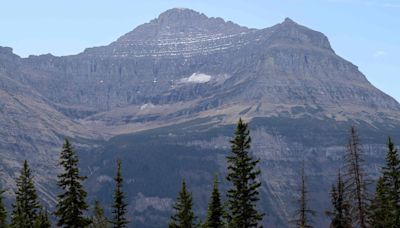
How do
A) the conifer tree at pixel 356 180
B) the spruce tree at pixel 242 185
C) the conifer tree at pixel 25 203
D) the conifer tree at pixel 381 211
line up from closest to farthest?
the spruce tree at pixel 242 185 < the conifer tree at pixel 356 180 < the conifer tree at pixel 381 211 < the conifer tree at pixel 25 203

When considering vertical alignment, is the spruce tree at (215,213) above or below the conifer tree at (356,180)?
below

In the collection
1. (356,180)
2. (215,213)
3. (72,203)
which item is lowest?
(215,213)

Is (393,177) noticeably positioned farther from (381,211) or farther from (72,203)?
(72,203)

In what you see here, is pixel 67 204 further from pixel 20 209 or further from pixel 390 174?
pixel 390 174

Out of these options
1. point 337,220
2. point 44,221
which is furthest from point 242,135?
point 44,221

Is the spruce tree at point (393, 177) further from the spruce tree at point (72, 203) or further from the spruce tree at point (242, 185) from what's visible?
the spruce tree at point (72, 203)

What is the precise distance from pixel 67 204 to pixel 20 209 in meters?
12.0

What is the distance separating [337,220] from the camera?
60281 mm

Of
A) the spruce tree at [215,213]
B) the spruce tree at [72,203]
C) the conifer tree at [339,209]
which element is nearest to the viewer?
the conifer tree at [339,209]

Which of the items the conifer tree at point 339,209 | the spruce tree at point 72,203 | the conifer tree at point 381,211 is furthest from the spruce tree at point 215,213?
the conifer tree at point 381,211

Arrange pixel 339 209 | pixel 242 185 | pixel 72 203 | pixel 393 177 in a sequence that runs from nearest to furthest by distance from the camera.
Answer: pixel 242 185 < pixel 339 209 < pixel 72 203 < pixel 393 177

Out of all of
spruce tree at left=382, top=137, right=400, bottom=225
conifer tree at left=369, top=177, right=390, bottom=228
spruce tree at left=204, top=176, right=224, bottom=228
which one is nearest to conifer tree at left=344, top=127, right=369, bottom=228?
spruce tree at left=382, top=137, right=400, bottom=225

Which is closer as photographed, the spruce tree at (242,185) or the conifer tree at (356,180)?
the spruce tree at (242,185)

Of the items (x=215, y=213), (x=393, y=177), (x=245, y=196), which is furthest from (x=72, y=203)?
(x=393, y=177)
